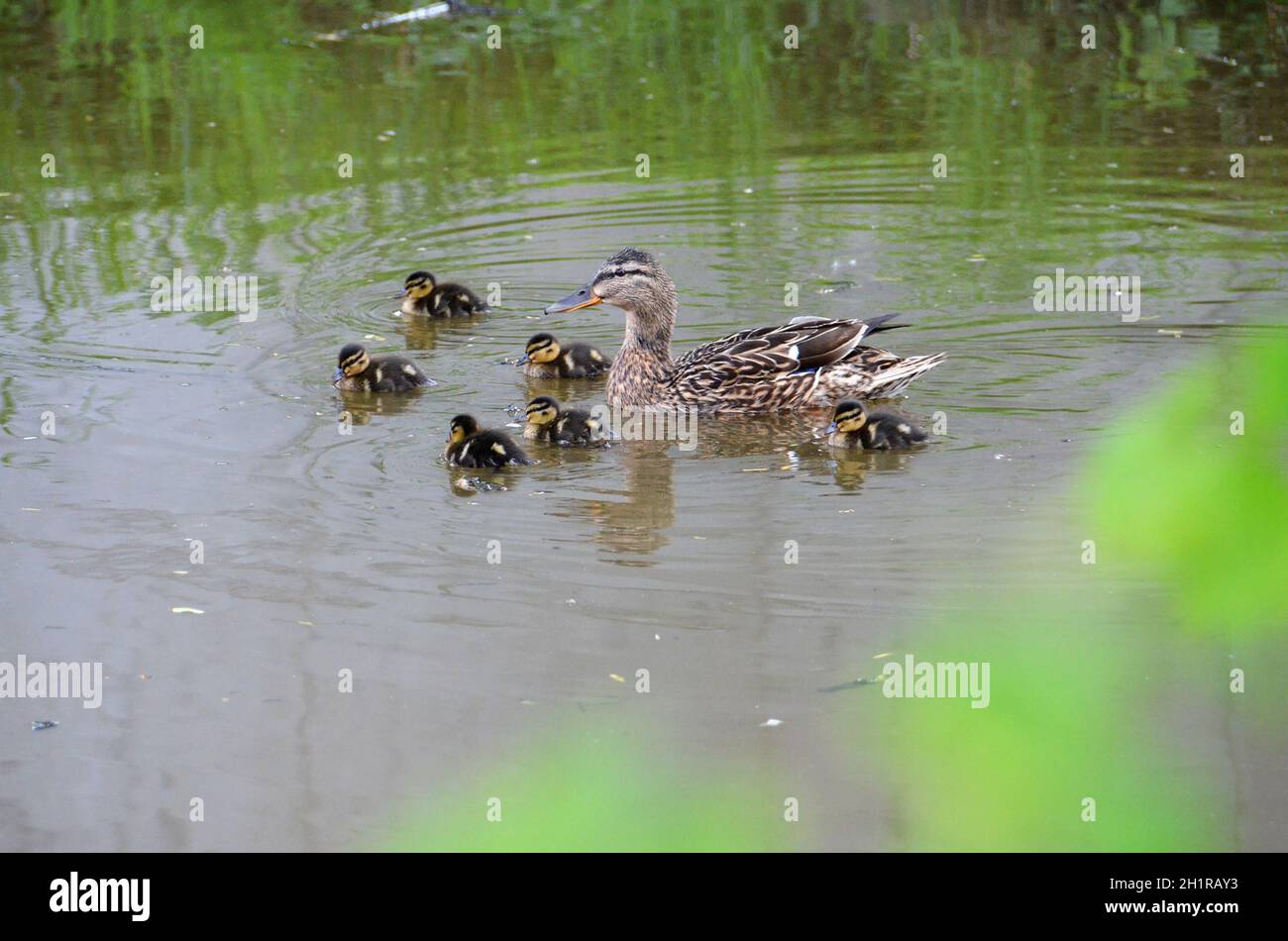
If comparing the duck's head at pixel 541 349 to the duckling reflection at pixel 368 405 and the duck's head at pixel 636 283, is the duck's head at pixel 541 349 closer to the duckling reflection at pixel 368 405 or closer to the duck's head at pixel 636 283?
the duck's head at pixel 636 283

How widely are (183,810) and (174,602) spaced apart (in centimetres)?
123

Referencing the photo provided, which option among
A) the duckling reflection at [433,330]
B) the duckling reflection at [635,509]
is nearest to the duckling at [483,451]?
the duckling reflection at [635,509]

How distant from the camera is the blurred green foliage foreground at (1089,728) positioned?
1.04 metres

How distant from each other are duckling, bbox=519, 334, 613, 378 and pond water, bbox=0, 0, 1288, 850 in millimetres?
108

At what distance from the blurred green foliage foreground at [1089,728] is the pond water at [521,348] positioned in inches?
8.0

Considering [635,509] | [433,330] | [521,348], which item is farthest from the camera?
[433,330]

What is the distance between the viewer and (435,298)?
792 centimetres

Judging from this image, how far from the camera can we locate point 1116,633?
12.3 feet

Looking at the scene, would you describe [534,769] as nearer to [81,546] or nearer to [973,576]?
[973,576]

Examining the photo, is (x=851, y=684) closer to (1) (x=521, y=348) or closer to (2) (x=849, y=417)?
(2) (x=849, y=417)

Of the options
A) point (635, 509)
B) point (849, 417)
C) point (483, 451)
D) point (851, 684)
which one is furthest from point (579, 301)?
point (851, 684)

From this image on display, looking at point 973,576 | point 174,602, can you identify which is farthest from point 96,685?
point 973,576

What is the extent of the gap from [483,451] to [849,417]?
4.26 feet

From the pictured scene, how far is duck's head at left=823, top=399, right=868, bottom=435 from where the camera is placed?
6.00m
